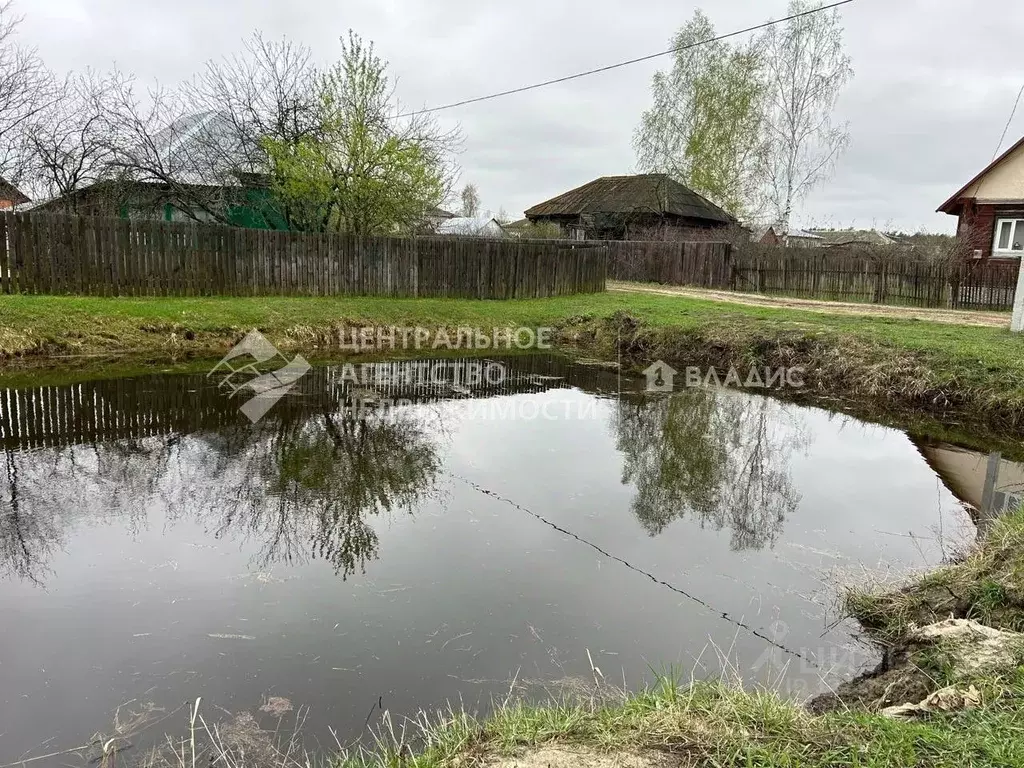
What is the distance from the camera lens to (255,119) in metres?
16.6

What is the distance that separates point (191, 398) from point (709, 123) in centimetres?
2646

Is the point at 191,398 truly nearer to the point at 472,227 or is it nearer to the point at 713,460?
the point at 713,460

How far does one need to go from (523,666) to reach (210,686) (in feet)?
4.77

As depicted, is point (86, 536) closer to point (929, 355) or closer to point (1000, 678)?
point (1000, 678)

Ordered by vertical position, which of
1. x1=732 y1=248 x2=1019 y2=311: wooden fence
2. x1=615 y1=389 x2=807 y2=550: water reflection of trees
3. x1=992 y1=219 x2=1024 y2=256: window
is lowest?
x1=615 y1=389 x2=807 y2=550: water reflection of trees

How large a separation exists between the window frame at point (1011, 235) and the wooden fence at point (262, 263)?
11258 millimetres

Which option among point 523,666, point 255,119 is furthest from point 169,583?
point 255,119

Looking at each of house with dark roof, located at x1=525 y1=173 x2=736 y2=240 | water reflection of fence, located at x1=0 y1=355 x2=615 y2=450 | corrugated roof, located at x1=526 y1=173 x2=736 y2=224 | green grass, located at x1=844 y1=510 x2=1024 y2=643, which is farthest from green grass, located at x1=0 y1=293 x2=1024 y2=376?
corrugated roof, located at x1=526 y1=173 x2=736 y2=224

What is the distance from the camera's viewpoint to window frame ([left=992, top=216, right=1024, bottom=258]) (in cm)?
1922

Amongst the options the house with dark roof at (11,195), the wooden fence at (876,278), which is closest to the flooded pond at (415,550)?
the house with dark roof at (11,195)

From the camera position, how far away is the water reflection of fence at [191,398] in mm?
7301

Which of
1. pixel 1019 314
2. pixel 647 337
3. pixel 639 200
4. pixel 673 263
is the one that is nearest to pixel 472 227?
pixel 639 200

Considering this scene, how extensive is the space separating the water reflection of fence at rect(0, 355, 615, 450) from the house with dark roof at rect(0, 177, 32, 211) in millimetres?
9577

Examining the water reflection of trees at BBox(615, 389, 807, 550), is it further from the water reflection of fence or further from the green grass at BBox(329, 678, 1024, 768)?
the green grass at BBox(329, 678, 1024, 768)
